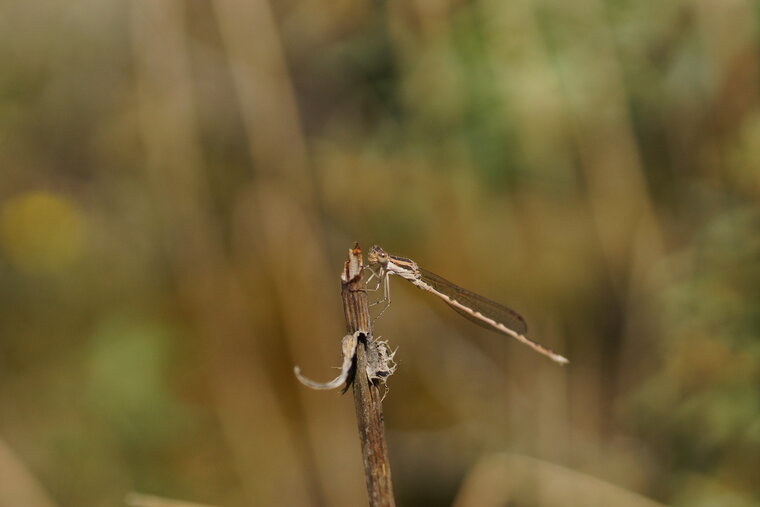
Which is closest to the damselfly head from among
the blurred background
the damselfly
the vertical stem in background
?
the damselfly

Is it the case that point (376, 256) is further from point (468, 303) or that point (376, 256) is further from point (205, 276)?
point (205, 276)

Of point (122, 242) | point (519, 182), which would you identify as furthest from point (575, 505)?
point (122, 242)

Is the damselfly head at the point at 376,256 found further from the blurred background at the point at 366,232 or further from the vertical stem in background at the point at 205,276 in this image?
the vertical stem in background at the point at 205,276

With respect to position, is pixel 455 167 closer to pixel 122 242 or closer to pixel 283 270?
pixel 283 270

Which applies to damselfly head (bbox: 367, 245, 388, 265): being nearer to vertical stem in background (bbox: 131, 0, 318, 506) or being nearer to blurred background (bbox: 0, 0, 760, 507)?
blurred background (bbox: 0, 0, 760, 507)

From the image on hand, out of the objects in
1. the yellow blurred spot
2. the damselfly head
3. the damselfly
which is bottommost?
A: the damselfly head

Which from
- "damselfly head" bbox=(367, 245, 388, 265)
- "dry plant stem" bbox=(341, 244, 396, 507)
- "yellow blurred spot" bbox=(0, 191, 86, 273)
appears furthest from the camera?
"yellow blurred spot" bbox=(0, 191, 86, 273)

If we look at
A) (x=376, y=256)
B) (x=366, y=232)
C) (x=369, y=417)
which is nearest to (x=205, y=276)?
(x=366, y=232)
